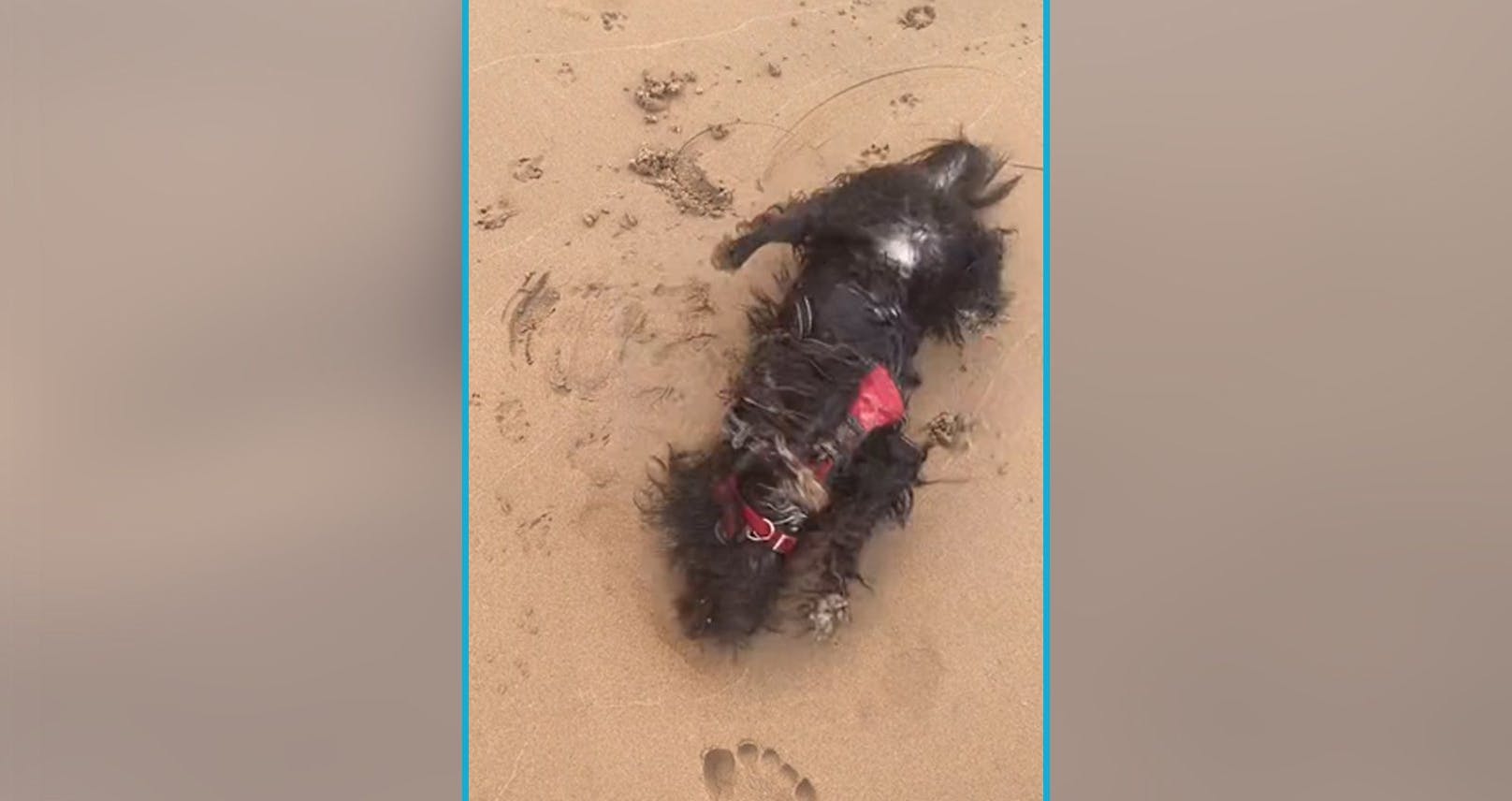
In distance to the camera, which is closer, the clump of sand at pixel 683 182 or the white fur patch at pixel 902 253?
the white fur patch at pixel 902 253

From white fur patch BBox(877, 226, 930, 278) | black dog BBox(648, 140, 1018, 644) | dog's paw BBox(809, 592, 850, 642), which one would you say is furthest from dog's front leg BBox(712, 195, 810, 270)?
dog's paw BBox(809, 592, 850, 642)

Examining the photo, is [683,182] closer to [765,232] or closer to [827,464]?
[765,232]

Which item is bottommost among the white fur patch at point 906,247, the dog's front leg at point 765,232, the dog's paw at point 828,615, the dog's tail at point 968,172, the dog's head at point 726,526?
the dog's paw at point 828,615

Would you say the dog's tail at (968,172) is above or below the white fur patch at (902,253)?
above

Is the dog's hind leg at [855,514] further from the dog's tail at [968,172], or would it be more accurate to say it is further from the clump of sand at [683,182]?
the clump of sand at [683,182]

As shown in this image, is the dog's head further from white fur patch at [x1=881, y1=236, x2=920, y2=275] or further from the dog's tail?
the dog's tail

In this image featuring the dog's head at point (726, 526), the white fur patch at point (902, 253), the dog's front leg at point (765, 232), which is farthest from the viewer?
the dog's front leg at point (765, 232)

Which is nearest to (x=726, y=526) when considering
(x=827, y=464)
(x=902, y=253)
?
(x=827, y=464)

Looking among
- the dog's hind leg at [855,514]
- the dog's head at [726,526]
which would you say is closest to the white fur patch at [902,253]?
the dog's hind leg at [855,514]
